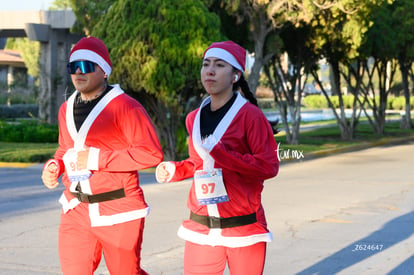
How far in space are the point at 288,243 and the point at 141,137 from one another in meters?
4.79

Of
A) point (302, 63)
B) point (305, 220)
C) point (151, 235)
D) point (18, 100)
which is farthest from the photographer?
point (18, 100)

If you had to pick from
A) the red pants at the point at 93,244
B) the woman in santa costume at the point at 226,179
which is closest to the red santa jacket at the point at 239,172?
the woman in santa costume at the point at 226,179

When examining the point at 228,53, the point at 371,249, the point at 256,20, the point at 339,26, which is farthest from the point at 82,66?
the point at 339,26

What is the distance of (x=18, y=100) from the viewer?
1773 inches

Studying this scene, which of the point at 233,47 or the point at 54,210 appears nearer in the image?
the point at 233,47

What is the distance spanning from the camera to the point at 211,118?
15.2 feet

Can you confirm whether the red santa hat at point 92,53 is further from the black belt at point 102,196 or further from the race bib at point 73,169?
the black belt at point 102,196

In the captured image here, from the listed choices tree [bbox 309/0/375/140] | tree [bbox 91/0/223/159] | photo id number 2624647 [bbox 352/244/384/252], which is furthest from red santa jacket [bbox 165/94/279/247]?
tree [bbox 309/0/375/140]

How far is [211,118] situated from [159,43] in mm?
13414

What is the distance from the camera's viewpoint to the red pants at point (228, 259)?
14.7ft

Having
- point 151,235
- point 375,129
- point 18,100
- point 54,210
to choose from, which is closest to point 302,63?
point 375,129

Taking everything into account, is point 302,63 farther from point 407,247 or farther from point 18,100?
point 18,100

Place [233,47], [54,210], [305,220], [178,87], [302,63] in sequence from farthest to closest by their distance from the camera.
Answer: [302,63] → [178,87] → [54,210] → [305,220] → [233,47]

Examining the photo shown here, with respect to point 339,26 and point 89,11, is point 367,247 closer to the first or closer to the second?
point 89,11
